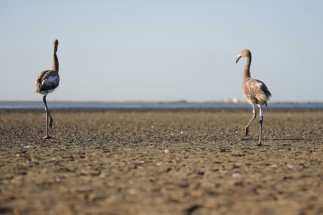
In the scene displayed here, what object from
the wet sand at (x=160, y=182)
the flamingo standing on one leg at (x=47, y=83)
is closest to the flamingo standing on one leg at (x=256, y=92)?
the wet sand at (x=160, y=182)

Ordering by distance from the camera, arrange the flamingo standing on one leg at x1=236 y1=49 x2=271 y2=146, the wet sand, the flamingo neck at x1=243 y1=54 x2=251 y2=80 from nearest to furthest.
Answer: the wet sand
the flamingo standing on one leg at x1=236 y1=49 x2=271 y2=146
the flamingo neck at x1=243 y1=54 x2=251 y2=80

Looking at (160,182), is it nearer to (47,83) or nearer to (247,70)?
(47,83)

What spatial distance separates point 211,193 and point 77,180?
2510 mm

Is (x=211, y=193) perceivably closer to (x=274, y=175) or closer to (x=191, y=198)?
(x=191, y=198)

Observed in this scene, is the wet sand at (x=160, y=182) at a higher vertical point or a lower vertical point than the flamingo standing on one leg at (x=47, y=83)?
lower

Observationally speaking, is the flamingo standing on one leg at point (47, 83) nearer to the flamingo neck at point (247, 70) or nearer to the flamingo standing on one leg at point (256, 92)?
the flamingo standing on one leg at point (256, 92)

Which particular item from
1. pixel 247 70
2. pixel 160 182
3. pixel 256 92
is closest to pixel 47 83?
pixel 256 92

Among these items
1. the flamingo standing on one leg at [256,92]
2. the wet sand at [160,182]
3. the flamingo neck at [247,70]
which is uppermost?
the flamingo neck at [247,70]

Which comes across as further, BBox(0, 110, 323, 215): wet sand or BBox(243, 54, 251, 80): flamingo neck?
BBox(243, 54, 251, 80): flamingo neck

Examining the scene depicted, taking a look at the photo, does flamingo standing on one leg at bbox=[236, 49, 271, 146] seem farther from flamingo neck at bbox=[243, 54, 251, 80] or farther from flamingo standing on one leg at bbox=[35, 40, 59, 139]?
flamingo standing on one leg at bbox=[35, 40, 59, 139]

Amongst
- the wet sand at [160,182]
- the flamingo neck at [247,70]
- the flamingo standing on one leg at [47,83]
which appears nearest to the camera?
the wet sand at [160,182]

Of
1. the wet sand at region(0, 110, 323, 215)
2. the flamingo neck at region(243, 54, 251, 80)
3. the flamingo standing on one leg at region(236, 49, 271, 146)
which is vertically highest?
the flamingo neck at region(243, 54, 251, 80)

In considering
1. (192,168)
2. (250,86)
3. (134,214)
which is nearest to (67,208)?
(134,214)

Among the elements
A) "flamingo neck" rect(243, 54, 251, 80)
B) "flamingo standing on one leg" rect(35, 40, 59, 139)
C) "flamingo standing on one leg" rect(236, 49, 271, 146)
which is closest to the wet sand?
"flamingo standing on one leg" rect(236, 49, 271, 146)
